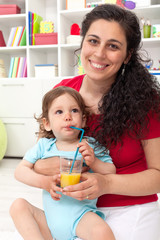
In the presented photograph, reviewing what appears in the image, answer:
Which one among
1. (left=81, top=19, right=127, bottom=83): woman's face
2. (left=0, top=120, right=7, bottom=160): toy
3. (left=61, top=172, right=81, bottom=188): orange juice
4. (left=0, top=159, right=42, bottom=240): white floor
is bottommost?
(left=0, top=159, right=42, bottom=240): white floor

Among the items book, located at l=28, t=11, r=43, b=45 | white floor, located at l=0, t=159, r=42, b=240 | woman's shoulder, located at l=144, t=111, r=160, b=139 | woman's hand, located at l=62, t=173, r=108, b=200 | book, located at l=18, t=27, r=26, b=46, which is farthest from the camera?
book, located at l=18, t=27, r=26, b=46

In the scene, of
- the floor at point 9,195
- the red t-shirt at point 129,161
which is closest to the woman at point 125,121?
the red t-shirt at point 129,161

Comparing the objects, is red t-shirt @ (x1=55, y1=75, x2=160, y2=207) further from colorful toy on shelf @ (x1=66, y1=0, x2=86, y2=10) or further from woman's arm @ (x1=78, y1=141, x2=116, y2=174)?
colorful toy on shelf @ (x1=66, y1=0, x2=86, y2=10)

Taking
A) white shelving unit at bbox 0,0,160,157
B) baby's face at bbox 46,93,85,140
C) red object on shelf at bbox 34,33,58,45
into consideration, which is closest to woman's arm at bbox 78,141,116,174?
baby's face at bbox 46,93,85,140

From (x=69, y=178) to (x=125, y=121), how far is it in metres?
0.42

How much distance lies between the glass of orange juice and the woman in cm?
15

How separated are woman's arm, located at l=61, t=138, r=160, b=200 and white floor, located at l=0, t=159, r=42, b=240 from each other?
3.44ft

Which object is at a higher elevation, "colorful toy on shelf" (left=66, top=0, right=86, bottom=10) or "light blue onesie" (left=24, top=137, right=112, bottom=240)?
"colorful toy on shelf" (left=66, top=0, right=86, bottom=10)

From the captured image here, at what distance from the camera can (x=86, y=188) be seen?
1051 mm

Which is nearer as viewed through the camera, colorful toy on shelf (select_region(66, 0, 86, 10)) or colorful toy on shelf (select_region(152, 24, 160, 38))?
colorful toy on shelf (select_region(152, 24, 160, 38))

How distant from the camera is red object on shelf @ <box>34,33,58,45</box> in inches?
146

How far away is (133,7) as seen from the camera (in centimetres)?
338

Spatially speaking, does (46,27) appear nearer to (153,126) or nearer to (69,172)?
(153,126)

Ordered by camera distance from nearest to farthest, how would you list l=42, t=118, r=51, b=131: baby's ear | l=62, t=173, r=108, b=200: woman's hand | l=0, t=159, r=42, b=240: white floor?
1. l=62, t=173, r=108, b=200: woman's hand
2. l=42, t=118, r=51, b=131: baby's ear
3. l=0, t=159, r=42, b=240: white floor
